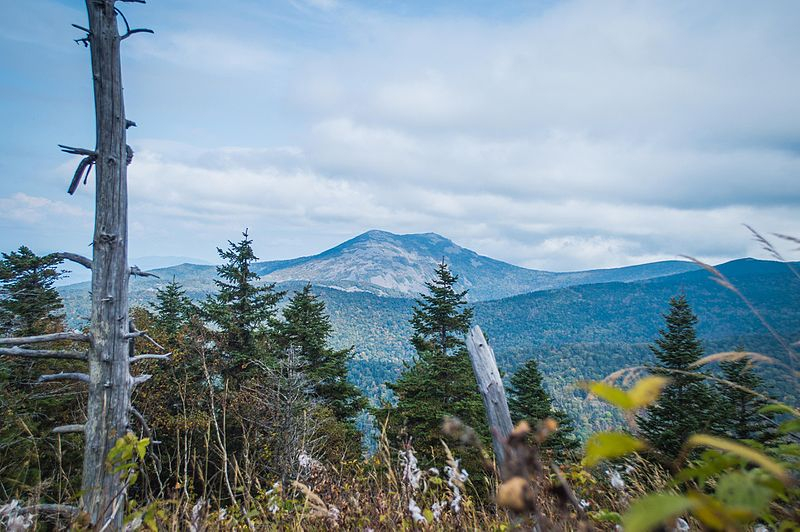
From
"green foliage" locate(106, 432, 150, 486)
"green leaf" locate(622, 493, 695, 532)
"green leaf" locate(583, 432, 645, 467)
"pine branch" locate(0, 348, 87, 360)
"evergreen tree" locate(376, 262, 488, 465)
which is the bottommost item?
"evergreen tree" locate(376, 262, 488, 465)

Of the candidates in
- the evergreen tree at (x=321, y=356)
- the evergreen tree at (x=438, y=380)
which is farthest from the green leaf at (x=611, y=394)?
the evergreen tree at (x=321, y=356)

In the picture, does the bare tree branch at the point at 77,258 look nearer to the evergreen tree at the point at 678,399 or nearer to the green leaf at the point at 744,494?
the green leaf at the point at 744,494

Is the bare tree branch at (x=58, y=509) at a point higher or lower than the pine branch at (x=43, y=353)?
lower

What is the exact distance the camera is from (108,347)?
565 cm

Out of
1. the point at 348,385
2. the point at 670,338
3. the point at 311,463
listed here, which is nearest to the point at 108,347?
the point at 311,463

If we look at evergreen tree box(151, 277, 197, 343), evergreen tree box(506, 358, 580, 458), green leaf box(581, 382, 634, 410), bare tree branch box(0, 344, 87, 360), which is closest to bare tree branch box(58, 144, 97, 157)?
bare tree branch box(0, 344, 87, 360)

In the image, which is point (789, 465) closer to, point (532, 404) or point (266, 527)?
point (266, 527)

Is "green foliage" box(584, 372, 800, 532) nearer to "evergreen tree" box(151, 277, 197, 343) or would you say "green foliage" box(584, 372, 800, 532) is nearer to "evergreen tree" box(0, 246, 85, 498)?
"evergreen tree" box(0, 246, 85, 498)

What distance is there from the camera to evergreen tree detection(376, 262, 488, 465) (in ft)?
68.3

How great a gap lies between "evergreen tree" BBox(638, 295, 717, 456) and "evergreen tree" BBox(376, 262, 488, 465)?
8998 millimetres

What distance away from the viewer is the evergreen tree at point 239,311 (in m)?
22.1

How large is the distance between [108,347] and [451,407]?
1816 centimetres

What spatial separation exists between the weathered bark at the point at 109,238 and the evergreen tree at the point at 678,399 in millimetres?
23103

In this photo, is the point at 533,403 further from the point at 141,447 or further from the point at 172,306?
the point at 172,306
